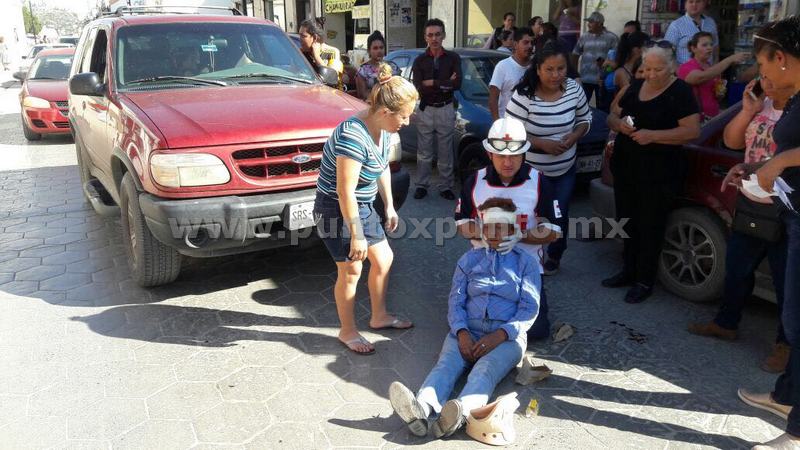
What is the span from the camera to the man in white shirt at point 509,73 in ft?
19.9

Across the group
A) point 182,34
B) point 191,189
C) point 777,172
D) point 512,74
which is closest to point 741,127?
point 777,172

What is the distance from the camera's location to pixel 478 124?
6926 mm

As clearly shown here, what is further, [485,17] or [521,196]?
[485,17]

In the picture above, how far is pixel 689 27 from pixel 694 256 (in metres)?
4.74

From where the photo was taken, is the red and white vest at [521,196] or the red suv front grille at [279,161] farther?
the red suv front grille at [279,161]

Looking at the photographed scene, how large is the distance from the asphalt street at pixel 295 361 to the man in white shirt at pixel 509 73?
1517 mm

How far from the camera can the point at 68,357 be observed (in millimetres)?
3793

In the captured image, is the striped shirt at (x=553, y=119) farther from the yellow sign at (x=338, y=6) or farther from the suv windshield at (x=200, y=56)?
the yellow sign at (x=338, y=6)

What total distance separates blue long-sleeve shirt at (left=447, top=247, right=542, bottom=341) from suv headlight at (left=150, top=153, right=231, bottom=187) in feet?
5.53

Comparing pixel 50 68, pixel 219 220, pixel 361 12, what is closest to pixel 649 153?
pixel 219 220

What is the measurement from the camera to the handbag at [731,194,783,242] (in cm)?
318

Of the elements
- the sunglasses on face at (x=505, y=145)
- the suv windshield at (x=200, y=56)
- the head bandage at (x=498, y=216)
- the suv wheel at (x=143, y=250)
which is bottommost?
the suv wheel at (x=143, y=250)

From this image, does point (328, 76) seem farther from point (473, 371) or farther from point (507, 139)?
point (473, 371)

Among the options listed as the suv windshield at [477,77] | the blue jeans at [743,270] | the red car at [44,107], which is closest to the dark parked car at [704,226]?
the blue jeans at [743,270]
